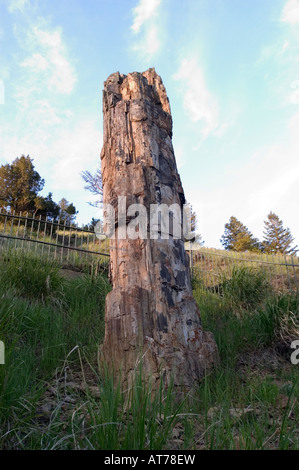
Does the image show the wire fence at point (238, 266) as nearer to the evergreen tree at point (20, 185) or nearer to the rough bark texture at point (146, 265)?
the rough bark texture at point (146, 265)

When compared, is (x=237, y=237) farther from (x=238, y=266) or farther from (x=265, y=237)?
(x=238, y=266)

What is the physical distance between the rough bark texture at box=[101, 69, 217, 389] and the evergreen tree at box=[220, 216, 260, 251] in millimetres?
24148

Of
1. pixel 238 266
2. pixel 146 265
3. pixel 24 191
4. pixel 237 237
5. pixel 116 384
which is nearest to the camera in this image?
pixel 116 384

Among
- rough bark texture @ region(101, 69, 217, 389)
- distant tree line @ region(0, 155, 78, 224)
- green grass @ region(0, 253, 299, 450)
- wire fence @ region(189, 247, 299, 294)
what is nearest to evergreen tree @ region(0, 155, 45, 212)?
distant tree line @ region(0, 155, 78, 224)

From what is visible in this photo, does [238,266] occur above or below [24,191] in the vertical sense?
below

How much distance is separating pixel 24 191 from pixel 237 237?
1813 cm

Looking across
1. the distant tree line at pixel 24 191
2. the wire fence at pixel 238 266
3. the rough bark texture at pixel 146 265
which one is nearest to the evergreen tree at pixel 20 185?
the distant tree line at pixel 24 191

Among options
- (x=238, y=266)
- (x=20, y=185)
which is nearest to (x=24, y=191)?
(x=20, y=185)

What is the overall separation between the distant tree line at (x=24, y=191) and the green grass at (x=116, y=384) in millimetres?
16133

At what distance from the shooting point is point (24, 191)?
69.9ft

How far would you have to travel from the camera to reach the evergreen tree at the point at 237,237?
1063 inches

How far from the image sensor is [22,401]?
1.84 metres

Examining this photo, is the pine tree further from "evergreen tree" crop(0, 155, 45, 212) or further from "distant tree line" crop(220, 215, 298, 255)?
"evergreen tree" crop(0, 155, 45, 212)
